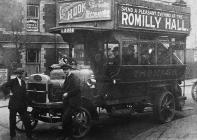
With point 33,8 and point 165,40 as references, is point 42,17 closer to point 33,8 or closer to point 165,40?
point 33,8

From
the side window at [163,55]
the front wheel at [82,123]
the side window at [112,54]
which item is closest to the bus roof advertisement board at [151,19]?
the side window at [163,55]

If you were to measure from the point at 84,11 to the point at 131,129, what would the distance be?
9.76 feet

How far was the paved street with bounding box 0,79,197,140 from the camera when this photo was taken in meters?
7.48

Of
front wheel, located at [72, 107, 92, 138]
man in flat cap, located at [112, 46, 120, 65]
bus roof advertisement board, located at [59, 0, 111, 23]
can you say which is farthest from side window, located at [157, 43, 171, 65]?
front wheel, located at [72, 107, 92, 138]

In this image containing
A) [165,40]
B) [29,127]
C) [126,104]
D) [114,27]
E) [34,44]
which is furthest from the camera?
[34,44]

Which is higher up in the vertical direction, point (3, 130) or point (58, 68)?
point (58, 68)

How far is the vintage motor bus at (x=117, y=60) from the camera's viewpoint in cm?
768

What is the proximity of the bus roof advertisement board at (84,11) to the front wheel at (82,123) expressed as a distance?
2.21m

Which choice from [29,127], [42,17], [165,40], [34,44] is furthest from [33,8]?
[29,127]

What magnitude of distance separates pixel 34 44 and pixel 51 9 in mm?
2172

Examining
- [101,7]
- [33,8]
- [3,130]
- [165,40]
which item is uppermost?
[33,8]

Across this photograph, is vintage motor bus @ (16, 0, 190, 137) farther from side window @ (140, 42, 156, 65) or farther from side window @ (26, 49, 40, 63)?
side window @ (26, 49, 40, 63)

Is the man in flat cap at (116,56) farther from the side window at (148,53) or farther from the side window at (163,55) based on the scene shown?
the side window at (163,55)

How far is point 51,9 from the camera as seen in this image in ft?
64.0
